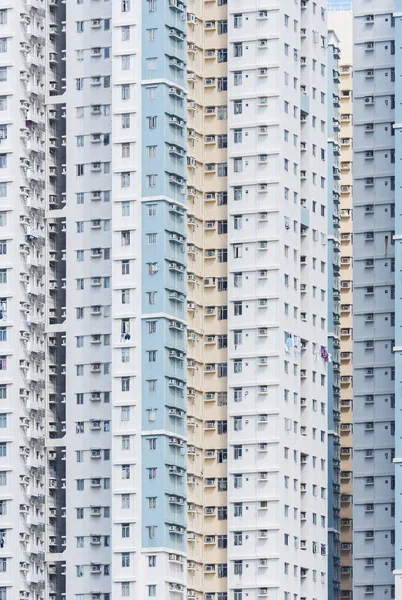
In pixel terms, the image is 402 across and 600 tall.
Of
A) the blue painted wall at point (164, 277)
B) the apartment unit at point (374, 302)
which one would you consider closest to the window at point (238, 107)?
the blue painted wall at point (164, 277)

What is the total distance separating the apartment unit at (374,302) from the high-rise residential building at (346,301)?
21.9 metres

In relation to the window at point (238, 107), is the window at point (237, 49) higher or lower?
higher

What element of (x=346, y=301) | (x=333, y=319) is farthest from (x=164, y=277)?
(x=346, y=301)

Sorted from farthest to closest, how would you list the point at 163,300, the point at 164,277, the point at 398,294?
the point at 398,294
the point at 164,277
the point at 163,300

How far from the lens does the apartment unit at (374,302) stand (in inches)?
5581

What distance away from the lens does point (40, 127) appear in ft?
470

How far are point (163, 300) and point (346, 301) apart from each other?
44545mm

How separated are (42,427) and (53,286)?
8052 millimetres

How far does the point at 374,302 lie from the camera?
143250 millimetres

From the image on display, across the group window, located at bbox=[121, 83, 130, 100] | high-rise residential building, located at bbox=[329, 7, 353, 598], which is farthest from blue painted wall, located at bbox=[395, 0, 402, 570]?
high-rise residential building, located at bbox=[329, 7, 353, 598]

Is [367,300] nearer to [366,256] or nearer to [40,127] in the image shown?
[366,256]

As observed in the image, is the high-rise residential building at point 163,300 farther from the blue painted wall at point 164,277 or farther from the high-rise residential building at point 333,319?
the high-rise residential building at point 333,319

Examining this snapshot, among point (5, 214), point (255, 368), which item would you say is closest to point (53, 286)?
point (5, 214)

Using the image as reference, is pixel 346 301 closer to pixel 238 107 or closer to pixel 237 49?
pixel 238 107
